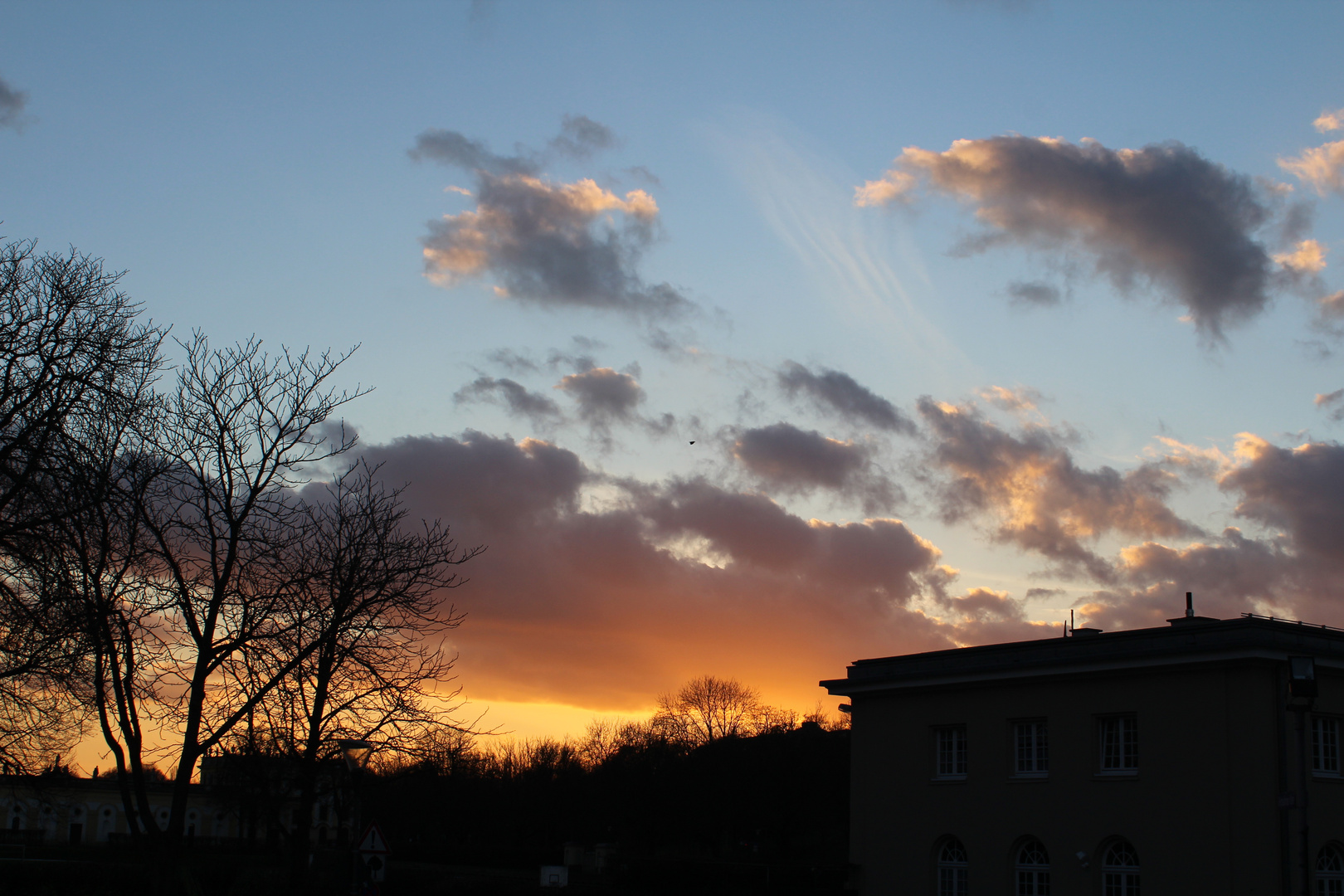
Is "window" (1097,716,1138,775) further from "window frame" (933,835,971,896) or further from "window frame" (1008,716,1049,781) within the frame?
"window frame" (933,835,971,896)

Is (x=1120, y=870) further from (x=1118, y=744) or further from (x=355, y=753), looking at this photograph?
(x=355, y=753)

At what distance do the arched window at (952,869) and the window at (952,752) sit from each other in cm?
225

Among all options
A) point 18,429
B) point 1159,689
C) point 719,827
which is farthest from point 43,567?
point 719,827

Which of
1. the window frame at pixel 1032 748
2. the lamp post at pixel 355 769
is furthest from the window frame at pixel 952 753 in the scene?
the lamp post at pixel 355 769

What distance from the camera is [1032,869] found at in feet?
124

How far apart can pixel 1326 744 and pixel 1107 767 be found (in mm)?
6205

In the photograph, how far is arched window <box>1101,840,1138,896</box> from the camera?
35.3 metres

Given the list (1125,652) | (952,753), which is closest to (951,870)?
(952,753)

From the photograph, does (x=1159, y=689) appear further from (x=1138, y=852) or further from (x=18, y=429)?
(x=18, y=429)

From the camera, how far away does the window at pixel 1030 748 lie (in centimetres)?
3862

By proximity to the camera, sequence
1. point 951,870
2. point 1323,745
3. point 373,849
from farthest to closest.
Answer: point 951,870 < point 1323,745 < point 373,849

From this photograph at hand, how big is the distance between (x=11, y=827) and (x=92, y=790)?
7.38 m

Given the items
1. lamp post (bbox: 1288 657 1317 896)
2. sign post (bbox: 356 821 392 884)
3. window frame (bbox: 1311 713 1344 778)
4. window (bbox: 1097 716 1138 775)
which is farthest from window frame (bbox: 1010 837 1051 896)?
sign post (bbox: 356 821 392 884)

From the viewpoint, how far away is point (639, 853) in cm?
9444
